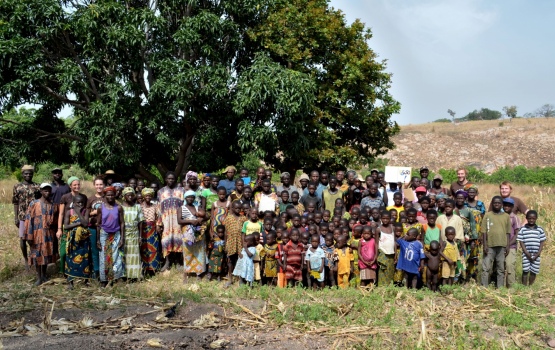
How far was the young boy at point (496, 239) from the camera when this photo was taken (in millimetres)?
7559

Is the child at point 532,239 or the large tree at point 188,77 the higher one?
the large tree at point 188,77

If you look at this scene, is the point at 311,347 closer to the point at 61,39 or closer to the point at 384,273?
the point at 384,273

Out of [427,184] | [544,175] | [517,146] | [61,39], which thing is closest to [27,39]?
[61,39]

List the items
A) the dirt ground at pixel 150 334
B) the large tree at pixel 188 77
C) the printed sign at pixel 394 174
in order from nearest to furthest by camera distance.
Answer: the dirt ground at pixel 150 334
the printed sign at pixel 394 174
the large tree at pixel 188 77

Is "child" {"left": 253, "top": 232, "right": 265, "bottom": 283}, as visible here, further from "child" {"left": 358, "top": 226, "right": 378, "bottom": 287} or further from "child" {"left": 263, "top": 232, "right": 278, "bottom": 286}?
"child" {"left": 358, "top": 226, "right": 378, "bottom": 287}

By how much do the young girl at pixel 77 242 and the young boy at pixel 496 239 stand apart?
17.6ft

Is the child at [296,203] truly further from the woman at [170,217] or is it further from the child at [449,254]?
the child at [449,254]

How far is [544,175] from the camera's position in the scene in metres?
29.3

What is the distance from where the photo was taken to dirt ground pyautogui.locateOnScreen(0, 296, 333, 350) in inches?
216

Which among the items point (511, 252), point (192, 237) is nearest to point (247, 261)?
point (192, 237)

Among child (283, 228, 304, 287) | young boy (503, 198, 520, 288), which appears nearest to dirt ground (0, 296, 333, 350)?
child (283, 228, 304, 287)

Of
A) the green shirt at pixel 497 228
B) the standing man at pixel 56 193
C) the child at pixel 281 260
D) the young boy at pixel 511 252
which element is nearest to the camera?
the child at pixel 281 260

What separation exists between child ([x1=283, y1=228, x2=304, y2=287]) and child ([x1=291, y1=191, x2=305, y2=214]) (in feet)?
2.72

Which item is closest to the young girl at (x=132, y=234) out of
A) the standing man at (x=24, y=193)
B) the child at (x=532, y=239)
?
the standing man at (x=24, y=193)
